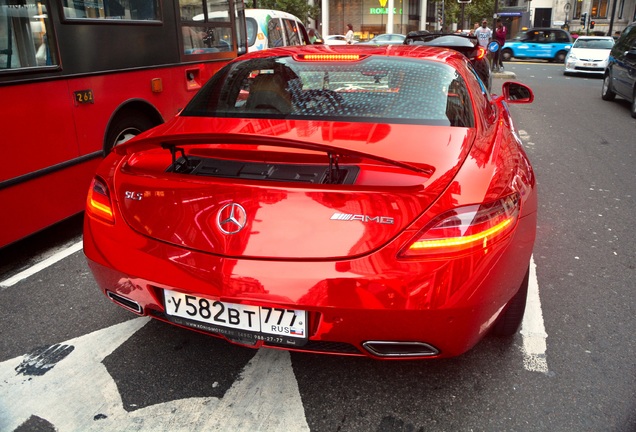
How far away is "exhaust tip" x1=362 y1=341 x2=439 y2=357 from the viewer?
214 centimetres

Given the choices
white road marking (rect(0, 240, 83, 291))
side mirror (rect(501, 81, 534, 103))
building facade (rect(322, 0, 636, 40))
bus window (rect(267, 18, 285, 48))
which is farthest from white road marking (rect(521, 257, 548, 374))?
building facade (rect(322, 0, 636, 40))

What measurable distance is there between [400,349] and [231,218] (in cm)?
82

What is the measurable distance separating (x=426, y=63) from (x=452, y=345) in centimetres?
168

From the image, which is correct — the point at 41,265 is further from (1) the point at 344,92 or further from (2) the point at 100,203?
(1) the point at 344,92

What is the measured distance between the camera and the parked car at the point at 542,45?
2788 centimetres

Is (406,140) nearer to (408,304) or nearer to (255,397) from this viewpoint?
(408,304)

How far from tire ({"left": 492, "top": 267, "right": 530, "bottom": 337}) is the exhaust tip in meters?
0.69

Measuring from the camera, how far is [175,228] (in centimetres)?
221

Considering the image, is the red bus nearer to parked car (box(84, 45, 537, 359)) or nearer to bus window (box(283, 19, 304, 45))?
parked car (box(84, 45, 537, 359))

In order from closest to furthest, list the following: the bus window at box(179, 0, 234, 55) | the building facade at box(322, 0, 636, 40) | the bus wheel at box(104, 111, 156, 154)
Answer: the bus wheel at box(104, 111, 156, 154) < the bus window at box(179, 0, 234, 55) < the building facade at box(322, 0, 636, 40)

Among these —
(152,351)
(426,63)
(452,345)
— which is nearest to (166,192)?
(152,351)

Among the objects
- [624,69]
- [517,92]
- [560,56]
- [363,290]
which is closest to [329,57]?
[363,290]

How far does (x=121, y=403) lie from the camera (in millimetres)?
2420

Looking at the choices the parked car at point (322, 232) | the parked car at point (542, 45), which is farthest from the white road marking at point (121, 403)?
the parked car at point (542, 45)
